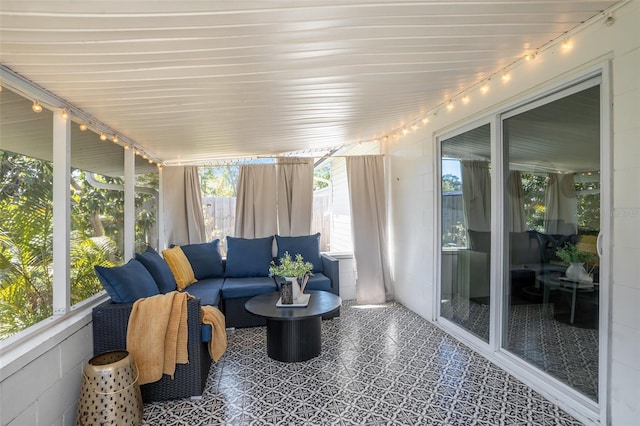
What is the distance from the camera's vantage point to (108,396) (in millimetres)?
2062

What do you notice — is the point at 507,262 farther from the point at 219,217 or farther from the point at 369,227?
the point at 219,217

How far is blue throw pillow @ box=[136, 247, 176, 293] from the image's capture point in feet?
11.0

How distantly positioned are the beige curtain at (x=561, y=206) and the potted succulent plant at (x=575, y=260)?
0.12 metres

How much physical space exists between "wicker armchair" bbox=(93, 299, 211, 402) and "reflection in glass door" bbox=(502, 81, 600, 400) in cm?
252

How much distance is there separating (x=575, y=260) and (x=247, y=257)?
3556 mm

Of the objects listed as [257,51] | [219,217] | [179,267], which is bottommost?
[179,267]

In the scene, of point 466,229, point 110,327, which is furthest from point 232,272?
point 466,229

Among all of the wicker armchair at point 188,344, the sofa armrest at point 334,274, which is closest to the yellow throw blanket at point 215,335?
the wicker armchair at point 188,344

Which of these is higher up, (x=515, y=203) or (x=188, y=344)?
(x=515, y=203)

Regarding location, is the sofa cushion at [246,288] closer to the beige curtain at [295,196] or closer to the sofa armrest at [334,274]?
the sofa armrest at [334,274]

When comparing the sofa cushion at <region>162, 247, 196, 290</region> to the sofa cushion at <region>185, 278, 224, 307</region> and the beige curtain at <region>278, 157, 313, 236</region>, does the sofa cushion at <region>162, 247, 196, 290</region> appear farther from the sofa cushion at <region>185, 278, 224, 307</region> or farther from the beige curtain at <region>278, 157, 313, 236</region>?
the beige curtain at <region>278, 157, 313, 236</region>

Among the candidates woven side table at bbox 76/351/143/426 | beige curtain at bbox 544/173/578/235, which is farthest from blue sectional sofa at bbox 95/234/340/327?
beige curtain at bbox 544/173/578/235

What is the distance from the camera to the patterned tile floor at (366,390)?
2236mm

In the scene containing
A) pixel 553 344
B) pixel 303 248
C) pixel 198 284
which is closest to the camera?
pixel 553 344
